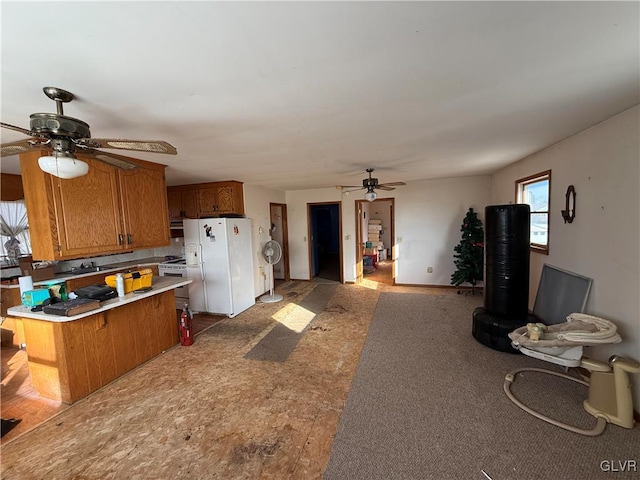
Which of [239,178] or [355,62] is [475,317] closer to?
[355,62]

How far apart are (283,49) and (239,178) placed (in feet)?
11.0

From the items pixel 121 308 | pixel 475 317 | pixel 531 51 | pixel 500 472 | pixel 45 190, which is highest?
pixel 531 51

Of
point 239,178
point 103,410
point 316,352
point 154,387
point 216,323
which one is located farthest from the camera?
point 239,178

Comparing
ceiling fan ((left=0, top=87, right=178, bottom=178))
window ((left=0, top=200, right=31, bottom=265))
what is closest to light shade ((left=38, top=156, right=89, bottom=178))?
ceiling fan ((left=0, top=87, right=178, bottom=178))

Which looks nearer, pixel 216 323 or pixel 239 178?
pixel 216 323

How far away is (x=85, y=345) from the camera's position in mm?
2316

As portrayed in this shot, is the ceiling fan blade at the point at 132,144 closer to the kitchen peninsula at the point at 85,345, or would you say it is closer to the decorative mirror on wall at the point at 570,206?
the kitchen peninsula at the point at 85,345

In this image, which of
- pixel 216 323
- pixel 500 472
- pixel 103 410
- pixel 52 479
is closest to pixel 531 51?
pixel 500 472

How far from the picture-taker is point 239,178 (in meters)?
4.29

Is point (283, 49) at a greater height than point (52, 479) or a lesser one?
greater

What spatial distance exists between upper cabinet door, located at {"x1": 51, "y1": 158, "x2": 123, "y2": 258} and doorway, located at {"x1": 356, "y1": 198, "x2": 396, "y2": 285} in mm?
4359

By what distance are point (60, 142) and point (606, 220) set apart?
3939mm

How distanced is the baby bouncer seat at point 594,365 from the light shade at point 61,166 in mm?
3376

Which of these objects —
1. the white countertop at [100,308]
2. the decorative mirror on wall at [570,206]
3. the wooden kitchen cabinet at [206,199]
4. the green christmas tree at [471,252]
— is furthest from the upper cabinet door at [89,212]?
the green christmas tree at [471,252]
